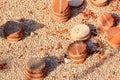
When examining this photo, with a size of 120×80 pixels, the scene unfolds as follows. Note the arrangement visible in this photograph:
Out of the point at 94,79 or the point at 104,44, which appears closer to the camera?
the point at 94,79

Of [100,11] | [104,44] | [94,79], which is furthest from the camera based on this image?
[100,11]

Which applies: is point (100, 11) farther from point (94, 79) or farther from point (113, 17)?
point (94, 79)

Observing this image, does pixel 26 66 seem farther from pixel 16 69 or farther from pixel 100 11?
pixel 100 11

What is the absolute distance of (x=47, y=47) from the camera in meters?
13.8

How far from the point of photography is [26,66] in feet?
42.2

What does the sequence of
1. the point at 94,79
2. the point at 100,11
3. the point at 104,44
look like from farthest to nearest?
the point at 100,11 → the point at 104,44 → the point at 94,79

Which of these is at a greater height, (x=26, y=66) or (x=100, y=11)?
(x=100, y=11)

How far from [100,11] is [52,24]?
2052 millimetres

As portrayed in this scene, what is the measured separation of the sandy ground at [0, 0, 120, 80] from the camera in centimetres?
1304

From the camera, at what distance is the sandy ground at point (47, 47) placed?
13.0 metres

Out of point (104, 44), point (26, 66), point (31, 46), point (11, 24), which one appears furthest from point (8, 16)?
point (104, 44)

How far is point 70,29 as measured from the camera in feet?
46.8

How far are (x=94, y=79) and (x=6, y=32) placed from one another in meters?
3.89

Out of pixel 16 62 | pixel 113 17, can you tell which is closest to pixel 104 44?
pixel 113 17
